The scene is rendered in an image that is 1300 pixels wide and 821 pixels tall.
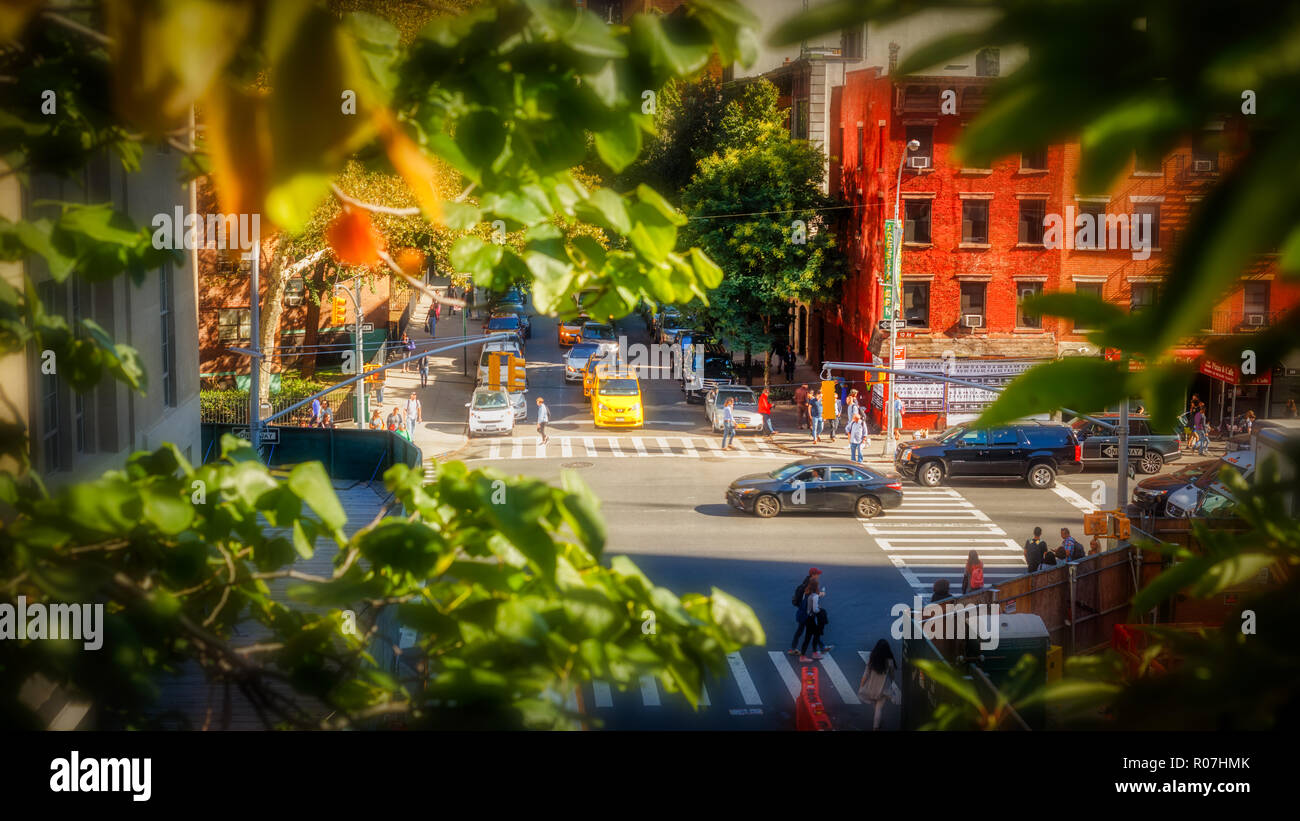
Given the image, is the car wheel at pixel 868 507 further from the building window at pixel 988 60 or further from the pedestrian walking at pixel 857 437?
the building window at pixel 988 60

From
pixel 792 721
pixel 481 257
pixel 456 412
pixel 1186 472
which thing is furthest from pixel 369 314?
pixel 481 257

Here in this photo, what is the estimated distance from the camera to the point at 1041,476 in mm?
32969

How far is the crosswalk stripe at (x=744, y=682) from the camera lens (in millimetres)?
16891

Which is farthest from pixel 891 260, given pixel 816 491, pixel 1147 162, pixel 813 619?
pixel 1147 162

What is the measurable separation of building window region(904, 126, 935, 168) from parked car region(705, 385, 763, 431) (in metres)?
9.24

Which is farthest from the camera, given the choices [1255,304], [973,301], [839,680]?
[973,301]

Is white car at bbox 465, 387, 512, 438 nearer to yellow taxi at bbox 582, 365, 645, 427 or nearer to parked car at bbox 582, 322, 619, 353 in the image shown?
yellow taxi at bbox 582, 365, 645, 427

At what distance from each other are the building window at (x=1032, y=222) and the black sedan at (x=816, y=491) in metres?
11.3

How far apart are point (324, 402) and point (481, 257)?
31.6 metres

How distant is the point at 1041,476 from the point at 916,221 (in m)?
9.11

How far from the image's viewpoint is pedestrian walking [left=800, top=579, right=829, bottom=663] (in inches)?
718

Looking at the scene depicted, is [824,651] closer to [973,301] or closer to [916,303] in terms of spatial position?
[916,303]

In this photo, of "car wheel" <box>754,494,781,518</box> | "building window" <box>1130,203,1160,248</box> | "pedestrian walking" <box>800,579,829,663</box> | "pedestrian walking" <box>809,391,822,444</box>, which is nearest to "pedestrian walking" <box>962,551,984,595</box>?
"pedestrian walking" <box>800,579,829,663</box>

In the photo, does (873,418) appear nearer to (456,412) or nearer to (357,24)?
(456,412)
